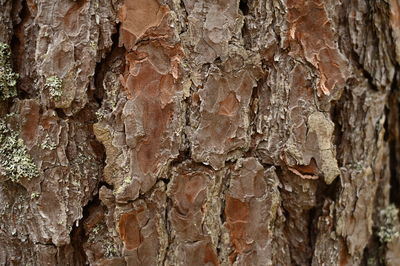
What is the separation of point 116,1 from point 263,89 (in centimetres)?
38

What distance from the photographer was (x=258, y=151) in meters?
1.17

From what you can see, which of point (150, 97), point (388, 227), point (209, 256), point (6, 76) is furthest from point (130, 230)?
point (388, 227)

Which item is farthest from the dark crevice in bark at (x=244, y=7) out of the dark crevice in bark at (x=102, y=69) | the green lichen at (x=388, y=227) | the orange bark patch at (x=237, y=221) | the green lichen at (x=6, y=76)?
the green lichen at (x=388, y=227)

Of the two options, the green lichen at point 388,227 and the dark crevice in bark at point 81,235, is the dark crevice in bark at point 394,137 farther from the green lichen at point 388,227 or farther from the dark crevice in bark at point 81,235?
the dark crevice in bark at point 81,235

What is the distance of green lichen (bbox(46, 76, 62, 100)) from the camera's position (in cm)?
108

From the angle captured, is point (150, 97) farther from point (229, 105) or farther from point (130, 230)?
point (130, 230)

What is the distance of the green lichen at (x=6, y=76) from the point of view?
1.13 metres

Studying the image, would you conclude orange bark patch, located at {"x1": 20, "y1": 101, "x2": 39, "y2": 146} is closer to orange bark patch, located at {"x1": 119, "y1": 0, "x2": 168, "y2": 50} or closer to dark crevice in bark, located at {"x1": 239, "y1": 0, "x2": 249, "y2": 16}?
orange bark patch, located at {"x1": 119, "y1": 0, "x2": 168, "y2": 50}

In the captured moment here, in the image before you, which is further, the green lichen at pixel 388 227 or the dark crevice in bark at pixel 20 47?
the green lichen at pixel 388 227

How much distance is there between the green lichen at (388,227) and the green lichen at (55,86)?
88 centimetres

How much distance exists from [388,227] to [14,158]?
95 centimetres

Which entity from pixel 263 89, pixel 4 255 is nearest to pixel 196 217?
pixel 263 89

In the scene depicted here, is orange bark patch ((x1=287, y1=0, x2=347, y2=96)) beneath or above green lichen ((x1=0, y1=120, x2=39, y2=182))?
above

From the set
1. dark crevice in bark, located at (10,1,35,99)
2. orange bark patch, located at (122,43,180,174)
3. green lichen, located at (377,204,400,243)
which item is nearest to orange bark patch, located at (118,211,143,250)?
orange bark patch, located at (122,43,180,174)
